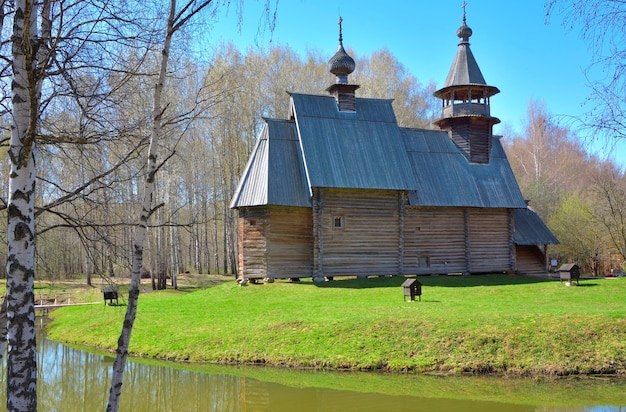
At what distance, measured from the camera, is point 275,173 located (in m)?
24.5

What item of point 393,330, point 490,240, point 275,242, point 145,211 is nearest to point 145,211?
point 145,211

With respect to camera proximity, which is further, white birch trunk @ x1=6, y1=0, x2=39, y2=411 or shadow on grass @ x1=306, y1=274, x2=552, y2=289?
shadow on grass @ x1=306, y1=274, x2=552, y2=289

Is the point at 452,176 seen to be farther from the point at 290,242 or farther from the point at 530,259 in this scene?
the point at 290,242

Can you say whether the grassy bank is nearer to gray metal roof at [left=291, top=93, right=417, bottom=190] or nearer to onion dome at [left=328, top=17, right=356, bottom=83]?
gray metal roof at [left=291, top=93, right=417, bottom=190]

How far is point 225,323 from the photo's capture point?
1689 centimetres

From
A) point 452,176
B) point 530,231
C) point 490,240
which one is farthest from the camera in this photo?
point 530,231

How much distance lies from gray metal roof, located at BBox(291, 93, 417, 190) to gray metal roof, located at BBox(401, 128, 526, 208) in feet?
4.32

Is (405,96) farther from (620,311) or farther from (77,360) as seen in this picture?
(77,360)

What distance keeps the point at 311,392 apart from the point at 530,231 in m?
21.6

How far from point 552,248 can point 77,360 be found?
3002cm

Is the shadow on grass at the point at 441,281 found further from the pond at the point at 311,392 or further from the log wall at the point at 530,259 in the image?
the pond at the point at 311,392

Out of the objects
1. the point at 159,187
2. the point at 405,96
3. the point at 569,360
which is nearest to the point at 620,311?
the point at 569,360

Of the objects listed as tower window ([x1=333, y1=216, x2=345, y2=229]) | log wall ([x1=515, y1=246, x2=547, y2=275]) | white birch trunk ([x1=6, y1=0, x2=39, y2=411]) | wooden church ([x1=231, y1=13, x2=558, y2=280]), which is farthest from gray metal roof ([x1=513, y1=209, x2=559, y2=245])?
white birch trunk ([x1=6, y1=0, x2=39, y2=411])

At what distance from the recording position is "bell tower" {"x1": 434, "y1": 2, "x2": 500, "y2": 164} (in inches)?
1141
